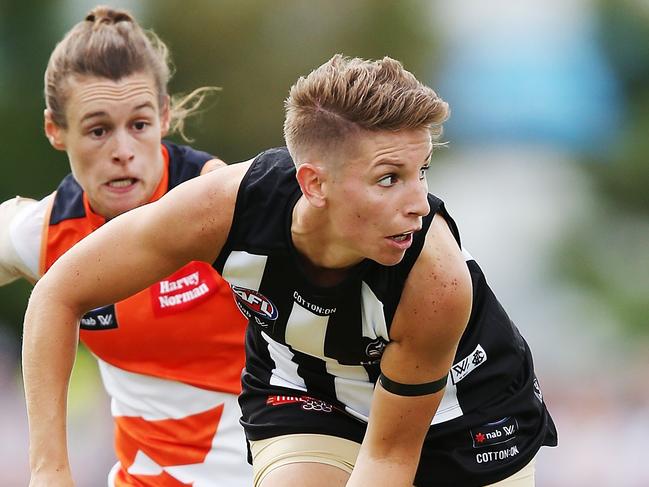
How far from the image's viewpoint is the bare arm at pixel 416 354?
3.22 meters

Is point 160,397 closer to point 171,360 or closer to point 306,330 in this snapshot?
point 171,360

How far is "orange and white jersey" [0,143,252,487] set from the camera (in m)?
4.32

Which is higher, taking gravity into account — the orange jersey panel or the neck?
the neck

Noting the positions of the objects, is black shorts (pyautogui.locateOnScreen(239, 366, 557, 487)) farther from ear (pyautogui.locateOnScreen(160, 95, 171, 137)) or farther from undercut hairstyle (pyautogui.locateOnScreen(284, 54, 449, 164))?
ear (pyautogui.locateOnScreen(160, 95, 171, 137))

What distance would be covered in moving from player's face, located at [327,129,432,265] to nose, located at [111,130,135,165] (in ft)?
4.22

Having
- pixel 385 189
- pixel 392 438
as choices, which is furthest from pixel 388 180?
pixel 392 438

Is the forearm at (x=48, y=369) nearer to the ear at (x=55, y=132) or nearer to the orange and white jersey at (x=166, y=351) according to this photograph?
the orange and white jersey at (x=166, y=351)

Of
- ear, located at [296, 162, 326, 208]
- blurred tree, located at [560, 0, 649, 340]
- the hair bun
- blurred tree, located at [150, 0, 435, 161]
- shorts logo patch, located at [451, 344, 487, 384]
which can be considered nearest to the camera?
ear, located at [296, 162, 326, 208]

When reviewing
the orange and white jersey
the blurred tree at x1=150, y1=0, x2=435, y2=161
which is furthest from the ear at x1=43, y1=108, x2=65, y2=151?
the blurred tree at x1=150, y1=0, x2=435, y2=161

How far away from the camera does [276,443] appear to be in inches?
148

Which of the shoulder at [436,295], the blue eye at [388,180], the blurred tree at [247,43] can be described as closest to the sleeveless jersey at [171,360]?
the shoulder at [436,295]

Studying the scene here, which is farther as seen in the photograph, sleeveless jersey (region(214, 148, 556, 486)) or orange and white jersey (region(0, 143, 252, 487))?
orange and white jersey (region(0, 143, 252, 487))

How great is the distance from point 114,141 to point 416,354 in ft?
5.03

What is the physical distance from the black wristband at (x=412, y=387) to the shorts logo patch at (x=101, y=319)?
1.32 meters
